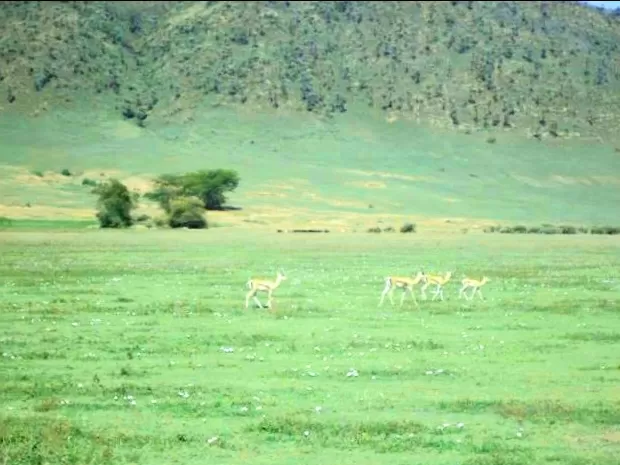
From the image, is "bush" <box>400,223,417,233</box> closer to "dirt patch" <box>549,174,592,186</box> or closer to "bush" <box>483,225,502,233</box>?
"bush" <box>483,225,502,233</box>

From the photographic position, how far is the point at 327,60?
131 meters

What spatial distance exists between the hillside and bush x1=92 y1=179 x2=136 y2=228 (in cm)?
586

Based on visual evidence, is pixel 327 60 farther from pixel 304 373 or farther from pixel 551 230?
pixel 304 373

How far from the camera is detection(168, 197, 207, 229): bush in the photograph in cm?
7312

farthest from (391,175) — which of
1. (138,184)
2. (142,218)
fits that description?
(142,218)

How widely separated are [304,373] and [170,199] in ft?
195

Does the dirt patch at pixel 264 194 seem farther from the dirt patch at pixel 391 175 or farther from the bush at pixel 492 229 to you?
the bush at pixel 492 229

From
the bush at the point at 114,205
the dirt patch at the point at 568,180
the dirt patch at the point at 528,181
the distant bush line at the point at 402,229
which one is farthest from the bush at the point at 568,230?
the bush at the point at 114,205

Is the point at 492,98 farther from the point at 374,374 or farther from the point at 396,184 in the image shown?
the point at 374,374

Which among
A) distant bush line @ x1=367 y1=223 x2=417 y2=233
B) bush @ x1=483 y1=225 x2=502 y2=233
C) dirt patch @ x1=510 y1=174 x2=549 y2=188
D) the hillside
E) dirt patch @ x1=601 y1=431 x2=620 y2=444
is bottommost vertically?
dirt patch @ x1=601 y1=431 x2=620 y2=444

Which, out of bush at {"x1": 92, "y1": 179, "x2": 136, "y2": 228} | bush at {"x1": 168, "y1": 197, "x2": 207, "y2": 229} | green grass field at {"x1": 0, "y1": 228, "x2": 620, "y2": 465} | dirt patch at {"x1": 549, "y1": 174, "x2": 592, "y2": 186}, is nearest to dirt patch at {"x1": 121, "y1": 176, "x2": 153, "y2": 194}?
bush at {"x1": 168, "y1": 197, "x2": 207, "y2": 229}

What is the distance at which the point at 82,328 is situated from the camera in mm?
21953

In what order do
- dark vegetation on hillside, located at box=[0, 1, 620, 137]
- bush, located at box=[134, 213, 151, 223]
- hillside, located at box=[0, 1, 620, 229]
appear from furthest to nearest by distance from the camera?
1. dark vegetation on hillside, located at box=[0, 1, 620, 137]
2. hillside, located at box=[0, 1, 620, 229]
3. bush, located at box=[134, 213, 151, 223]

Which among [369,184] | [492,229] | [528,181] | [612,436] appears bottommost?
[612,436]
